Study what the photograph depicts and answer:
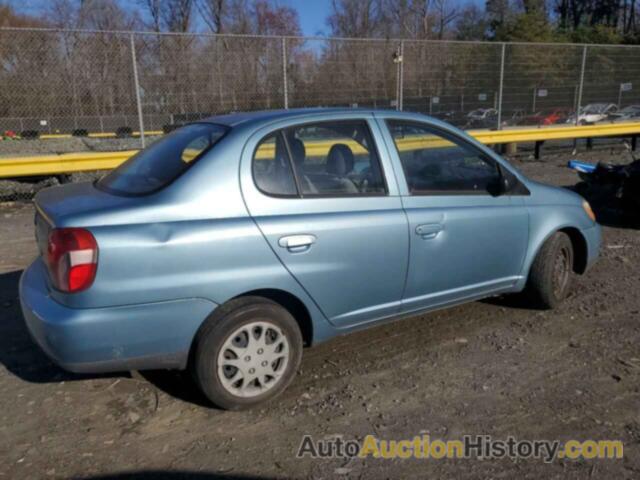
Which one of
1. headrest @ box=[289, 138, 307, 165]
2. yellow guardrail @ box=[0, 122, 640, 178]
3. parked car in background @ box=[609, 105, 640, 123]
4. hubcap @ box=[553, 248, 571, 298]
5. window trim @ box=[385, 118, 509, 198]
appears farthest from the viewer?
parked car in background @ box=[609, 105, 640, 123]

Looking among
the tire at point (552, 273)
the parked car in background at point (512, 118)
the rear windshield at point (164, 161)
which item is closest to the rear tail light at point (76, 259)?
the rear windshield at point (164, 161)

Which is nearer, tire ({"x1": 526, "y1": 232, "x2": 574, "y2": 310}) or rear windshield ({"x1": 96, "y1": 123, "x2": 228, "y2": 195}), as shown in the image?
rear windshield ({"x1": 96, "y1": 123, "x2": 228, "y2": 195})

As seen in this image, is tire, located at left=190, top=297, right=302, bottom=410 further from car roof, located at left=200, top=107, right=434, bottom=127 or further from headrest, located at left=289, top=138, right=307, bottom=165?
car roof, located at left=200, top=107, right=434, bottom=127

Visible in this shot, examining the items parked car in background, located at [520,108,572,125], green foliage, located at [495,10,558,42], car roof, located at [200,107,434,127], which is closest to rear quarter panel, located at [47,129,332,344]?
car roof, located at [200,107,434,127]

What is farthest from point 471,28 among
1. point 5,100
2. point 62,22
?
point 5,100

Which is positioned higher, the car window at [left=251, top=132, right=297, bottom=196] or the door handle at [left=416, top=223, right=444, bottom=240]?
the car window at [left=251, top=132, right=297, bottom=196]

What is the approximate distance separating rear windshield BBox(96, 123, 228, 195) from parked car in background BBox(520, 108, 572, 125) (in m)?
11.5

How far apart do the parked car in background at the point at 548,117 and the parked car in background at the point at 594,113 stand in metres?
0.22

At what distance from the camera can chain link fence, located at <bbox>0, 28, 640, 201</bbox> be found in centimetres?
857

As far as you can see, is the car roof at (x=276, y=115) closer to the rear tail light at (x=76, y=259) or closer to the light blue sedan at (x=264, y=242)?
the light blue sedan at (x=264, y=242)

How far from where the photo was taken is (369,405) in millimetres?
3176

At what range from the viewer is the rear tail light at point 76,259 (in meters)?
2.63

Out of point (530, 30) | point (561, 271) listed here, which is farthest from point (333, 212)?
point (530, 30)

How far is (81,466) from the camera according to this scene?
2668 mm
